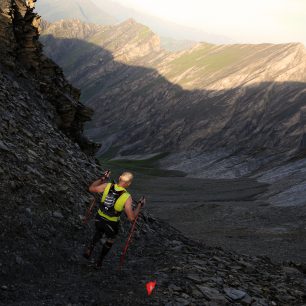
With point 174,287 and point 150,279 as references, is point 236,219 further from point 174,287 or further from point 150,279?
point 174,287

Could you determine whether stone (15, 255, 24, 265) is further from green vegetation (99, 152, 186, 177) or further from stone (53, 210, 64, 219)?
green vegetation (99, 152, 186, 177)

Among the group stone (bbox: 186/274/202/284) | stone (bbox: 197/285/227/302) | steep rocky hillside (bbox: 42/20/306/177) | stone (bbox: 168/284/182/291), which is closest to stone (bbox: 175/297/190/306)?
stone (bbox: 168/284/182/291)

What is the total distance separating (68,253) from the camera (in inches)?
498

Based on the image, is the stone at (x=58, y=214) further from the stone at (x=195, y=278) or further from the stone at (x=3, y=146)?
the stone at (x=195, y=278)

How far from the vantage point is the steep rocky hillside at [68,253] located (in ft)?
34.9

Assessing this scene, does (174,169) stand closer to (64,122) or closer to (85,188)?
Result: (64,122)

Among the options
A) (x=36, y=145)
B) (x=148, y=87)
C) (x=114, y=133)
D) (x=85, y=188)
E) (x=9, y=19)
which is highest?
(x=9, y=19)

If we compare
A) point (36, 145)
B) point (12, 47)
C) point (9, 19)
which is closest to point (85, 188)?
point (36, 145)

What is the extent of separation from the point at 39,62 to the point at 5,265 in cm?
1802

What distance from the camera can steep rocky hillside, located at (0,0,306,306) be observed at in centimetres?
1065

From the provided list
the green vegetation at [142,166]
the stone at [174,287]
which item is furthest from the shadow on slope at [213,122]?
the stone at [174,287]

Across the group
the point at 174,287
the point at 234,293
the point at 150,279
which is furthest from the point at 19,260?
the point at 234,293

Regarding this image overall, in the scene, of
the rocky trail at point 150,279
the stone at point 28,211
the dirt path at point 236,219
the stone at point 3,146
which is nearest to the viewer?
the rocky trail at point 150,279

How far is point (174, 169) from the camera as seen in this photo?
112688 millimetres
